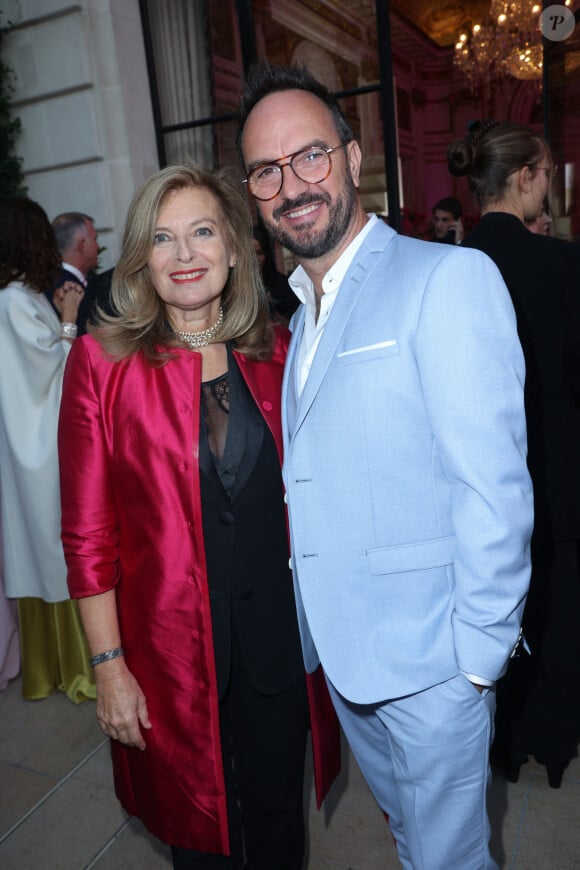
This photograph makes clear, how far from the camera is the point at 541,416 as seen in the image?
2295mm

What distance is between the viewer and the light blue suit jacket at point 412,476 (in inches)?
50.2

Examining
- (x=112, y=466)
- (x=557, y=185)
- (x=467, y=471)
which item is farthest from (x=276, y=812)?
(x=557, y=185)

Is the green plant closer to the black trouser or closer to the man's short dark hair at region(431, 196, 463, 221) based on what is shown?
the man's short dark hair at region(431, 196, 463, 221)

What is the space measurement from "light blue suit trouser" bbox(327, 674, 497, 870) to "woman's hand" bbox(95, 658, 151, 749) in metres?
0.66

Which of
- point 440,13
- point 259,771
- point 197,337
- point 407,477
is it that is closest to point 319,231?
point 197,337

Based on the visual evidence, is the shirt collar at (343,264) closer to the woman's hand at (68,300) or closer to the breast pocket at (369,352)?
the breast pocket at (369,352)

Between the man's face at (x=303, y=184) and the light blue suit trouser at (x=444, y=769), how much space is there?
3.45 ft

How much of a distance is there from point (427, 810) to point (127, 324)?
1.40 m

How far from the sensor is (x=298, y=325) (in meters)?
1.83

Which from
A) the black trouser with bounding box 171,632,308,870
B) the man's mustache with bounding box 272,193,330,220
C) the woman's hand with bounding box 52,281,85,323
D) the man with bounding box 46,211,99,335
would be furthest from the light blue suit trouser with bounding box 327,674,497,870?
the man with bounding box 46,211,99,335

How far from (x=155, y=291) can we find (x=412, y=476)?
0.93 meters

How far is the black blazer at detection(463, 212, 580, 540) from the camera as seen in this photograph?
7.20 ft

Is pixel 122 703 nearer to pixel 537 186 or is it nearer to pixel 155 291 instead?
pixel 155 291

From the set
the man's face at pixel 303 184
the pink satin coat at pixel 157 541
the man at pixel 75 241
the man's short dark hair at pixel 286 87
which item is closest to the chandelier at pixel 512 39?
the man at pixel 75 241
